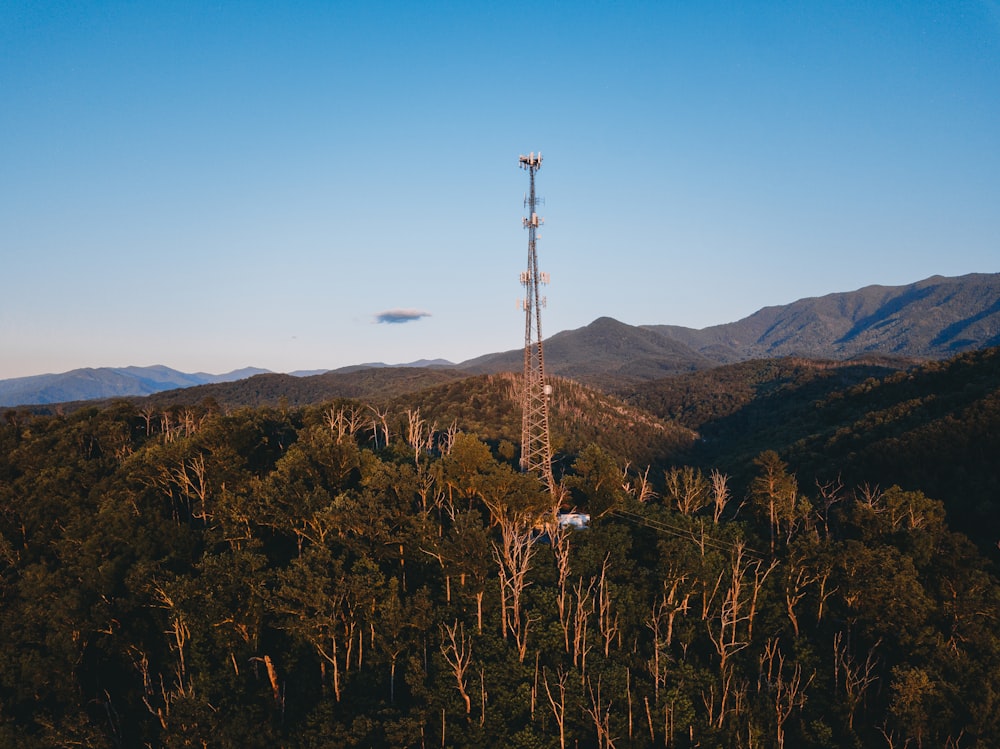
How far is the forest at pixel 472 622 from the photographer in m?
32.0

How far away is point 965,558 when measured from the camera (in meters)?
39.8

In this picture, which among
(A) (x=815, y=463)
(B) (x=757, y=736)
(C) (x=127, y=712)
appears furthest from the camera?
(A) (x=815, y=463)

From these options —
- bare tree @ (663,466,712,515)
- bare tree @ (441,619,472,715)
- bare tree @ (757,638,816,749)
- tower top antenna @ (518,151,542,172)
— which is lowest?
bare tree @ (757,638,816,749)

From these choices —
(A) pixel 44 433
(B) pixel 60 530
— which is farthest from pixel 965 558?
(A) pixel 44 433

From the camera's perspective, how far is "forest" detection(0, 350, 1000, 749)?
31969mm

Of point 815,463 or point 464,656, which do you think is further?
point 815,463

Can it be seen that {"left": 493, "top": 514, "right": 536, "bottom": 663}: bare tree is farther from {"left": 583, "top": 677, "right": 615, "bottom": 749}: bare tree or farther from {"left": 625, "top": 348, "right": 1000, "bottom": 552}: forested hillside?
{"left": 625, "top": 348, "right": 1000, "bottom": 552}: forested hillside

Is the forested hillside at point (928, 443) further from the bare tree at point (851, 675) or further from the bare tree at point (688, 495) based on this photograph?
the bare tree at point (851, 675)

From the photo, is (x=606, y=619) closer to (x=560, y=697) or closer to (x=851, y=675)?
(x=560, y=697)

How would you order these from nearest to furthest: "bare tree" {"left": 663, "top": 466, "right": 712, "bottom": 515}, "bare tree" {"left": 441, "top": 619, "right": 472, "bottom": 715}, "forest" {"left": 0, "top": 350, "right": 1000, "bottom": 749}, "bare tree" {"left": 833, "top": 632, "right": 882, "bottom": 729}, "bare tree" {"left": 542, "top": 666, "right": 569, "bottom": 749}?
"bare tree" {"left": 542, "top": 666, "right": 569, "bottom": 749} → "forest" {"left": 0, "top": 350, "right": 1000, "bottom": 749} → "bare tree" {"left": 441, "top": 619, "right": 472, "bottom": 715} → "bare tree" {"left": 833, "top": 632, "right": 882, "bottom": 729} → "bare tree" {"left": 663, "top": 466, "right": 712, "bottom": 515}

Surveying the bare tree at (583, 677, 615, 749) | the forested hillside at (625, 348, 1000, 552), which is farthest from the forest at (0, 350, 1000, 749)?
the forested hillside at (625, 348, 1000, 552)

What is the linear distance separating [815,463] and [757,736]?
90.1 metres

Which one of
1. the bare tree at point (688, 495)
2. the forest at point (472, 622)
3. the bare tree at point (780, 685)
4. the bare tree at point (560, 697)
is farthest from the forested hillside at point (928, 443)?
the bare tree at point (560, 697)

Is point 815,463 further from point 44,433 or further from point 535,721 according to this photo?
point 44,433
